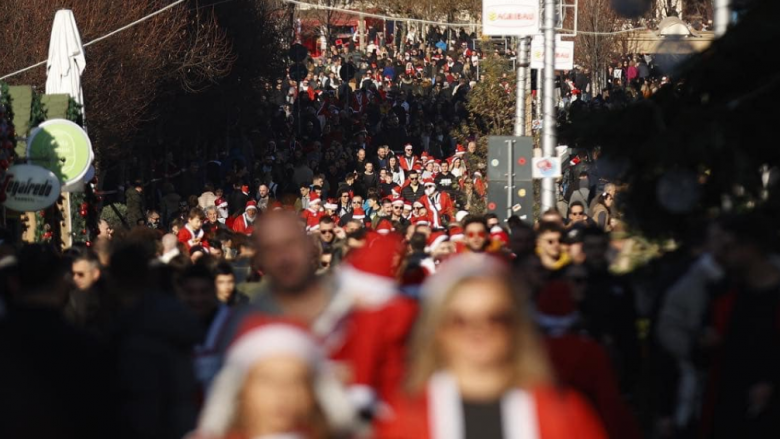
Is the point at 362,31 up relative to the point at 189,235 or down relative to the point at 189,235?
up

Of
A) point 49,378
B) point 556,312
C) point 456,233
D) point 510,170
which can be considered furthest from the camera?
point 510,170

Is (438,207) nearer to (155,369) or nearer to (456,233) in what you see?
(456,233)

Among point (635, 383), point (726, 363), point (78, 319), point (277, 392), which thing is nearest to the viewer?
point (277, 392)

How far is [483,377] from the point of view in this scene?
4.13m

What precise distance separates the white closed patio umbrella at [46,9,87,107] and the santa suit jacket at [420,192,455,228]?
511 centimetres

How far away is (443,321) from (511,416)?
283 millimetres

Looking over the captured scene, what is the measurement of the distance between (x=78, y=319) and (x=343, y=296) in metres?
3.90

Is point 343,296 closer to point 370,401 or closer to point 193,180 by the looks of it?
point 370,401

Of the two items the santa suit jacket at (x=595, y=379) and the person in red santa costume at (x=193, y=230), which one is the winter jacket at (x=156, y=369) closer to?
the santa suit jacket at (x=595, y=379)

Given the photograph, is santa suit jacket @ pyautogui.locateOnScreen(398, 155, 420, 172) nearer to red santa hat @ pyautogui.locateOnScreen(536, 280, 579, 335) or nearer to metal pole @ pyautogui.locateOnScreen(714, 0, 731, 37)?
metal pole @ pyautogui.locateOnScreen(714, 0, 731, 37)

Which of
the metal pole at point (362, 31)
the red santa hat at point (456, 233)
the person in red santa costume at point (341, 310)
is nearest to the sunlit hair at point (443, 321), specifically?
the person in red santa costume at point (341, 310)

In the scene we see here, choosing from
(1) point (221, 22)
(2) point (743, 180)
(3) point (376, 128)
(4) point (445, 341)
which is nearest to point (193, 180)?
(1) point (221, 22)

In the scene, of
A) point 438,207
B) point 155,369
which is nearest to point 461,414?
point 155,369

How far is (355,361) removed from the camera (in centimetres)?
624
